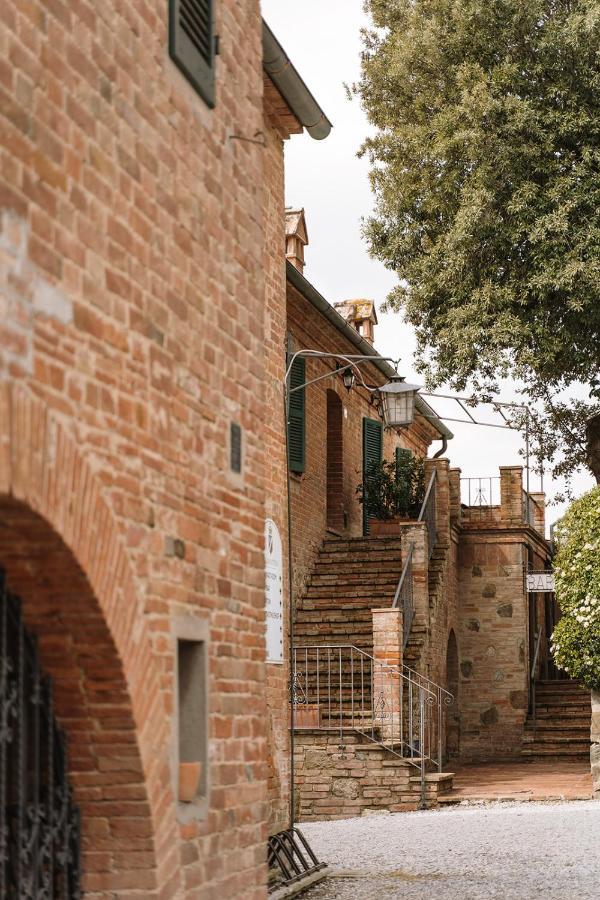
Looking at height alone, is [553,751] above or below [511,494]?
below

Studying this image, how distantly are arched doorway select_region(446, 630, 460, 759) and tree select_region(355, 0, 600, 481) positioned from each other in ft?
15.8

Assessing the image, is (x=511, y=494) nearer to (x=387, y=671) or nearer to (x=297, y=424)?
(x=297, y=424)

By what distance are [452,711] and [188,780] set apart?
1701 centimetres

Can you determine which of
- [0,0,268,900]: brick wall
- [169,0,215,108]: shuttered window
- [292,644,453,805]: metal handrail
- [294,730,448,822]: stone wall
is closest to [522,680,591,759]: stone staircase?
[292,644,453,805]: metal handrail

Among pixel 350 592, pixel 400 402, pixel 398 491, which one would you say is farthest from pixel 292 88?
pixel 398 491

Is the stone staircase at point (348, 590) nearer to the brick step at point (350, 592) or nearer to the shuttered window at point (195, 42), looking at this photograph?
the brick step at point (350, 592)

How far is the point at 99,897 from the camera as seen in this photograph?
471 cm

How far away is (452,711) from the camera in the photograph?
21.6m

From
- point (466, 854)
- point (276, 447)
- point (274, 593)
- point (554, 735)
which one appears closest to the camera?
point (274, 593)

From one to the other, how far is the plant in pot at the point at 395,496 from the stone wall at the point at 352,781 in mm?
6159

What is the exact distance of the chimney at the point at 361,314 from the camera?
27.6m

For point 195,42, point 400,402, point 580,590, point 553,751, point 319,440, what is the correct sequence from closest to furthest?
1. point 195,42
2. point 400,402
3. point 580,590
4. point 319,440
5. point 553,751

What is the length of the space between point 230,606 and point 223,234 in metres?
1.67

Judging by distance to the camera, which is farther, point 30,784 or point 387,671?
point 387,671
